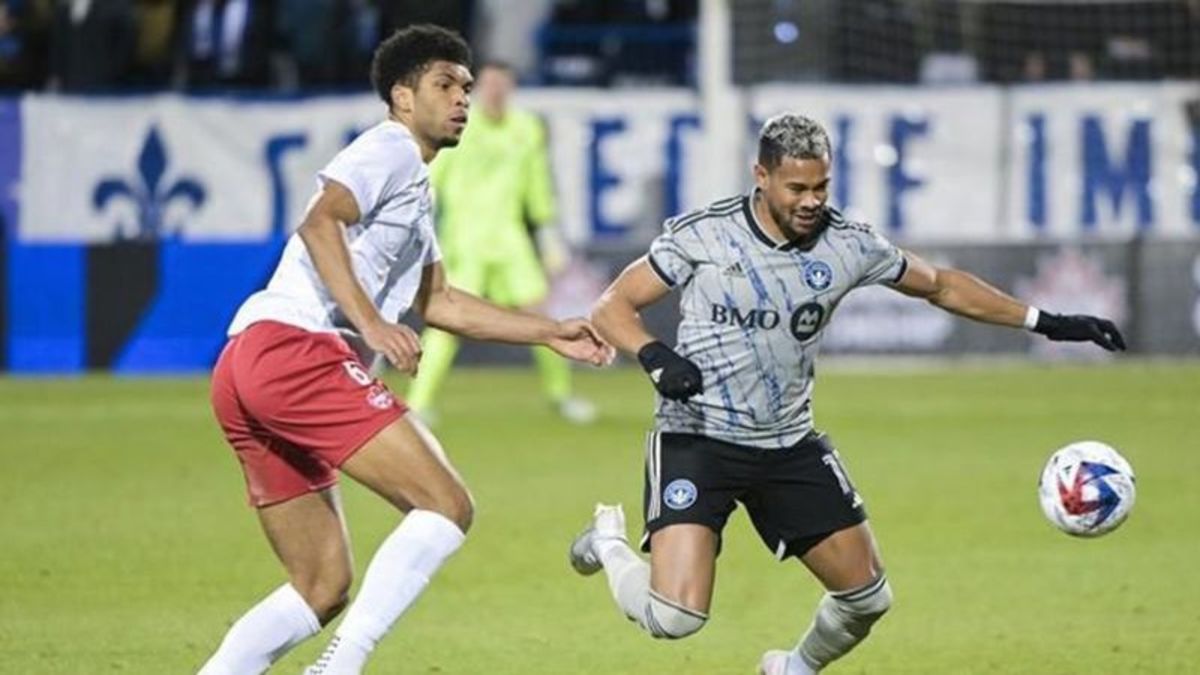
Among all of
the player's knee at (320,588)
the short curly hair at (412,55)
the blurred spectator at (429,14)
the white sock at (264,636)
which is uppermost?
the short curly hair at (412,55)

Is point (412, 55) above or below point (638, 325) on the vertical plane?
above

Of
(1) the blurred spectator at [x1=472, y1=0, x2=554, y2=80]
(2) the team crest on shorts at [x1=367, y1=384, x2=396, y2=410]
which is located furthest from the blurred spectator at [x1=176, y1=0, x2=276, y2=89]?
(2) the team crest on shorts at [x1=367, y1=384, x2=396, y2=410]

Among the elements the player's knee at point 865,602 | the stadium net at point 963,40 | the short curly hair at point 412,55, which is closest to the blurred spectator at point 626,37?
the stadium net at point 963,40

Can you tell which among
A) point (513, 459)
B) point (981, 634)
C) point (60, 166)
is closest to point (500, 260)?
point (513, 459)

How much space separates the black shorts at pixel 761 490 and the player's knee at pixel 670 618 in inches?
10.5

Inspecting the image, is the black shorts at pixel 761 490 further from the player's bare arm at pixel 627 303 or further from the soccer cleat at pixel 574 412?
the soccer cleat at pixel 574 412

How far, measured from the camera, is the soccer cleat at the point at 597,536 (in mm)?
8852

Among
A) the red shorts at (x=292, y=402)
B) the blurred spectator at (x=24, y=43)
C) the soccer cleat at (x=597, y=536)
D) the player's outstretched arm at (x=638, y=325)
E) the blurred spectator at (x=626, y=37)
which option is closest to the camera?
the red shorts at (x=292, y=402)

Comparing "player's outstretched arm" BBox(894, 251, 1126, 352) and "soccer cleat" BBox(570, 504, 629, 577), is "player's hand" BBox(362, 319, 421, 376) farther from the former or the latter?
"player's outstretched arm" BBox(894, 251, 1126, 352)

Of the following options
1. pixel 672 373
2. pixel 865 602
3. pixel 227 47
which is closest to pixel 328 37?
pixel 227 47

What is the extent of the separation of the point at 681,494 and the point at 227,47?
680 inches

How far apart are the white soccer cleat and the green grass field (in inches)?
18.3

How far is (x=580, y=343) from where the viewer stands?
7926 millimetres

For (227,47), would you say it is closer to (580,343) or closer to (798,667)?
(798,667)
